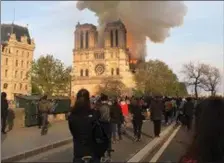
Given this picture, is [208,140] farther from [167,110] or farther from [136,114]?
[167,110]

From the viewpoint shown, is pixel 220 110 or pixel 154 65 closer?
pixel 220 110

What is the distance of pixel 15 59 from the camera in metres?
111

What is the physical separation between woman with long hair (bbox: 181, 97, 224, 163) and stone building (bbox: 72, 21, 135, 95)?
441ft

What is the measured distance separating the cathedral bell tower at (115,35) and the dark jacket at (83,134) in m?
131

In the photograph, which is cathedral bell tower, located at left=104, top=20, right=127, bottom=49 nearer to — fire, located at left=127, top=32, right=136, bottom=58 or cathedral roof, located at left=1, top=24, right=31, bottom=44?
fire, located at left=127, top=32, right=136, bottom=58

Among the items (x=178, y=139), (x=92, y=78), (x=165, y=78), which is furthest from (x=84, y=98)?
(x=92, y=78)

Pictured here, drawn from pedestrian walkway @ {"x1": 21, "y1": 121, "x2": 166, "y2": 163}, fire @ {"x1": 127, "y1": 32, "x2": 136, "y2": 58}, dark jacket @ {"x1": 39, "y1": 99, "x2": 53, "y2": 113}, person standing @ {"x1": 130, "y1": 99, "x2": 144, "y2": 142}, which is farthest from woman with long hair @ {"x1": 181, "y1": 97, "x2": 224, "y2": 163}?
fire @ {"x1": 127, "y1": 32, "x2": 136, "y2": 58}

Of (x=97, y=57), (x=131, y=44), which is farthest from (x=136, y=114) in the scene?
(x=131, y=44)

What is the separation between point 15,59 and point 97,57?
1451 inches

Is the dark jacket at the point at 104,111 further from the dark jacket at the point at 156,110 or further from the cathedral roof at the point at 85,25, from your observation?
the cathedral roof at the point at 85,25

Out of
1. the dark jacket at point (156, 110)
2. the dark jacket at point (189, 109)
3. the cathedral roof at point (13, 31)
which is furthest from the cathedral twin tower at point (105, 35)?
the dark jacket at point (156, 110)

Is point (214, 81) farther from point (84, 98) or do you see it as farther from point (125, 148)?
point (84, 98)

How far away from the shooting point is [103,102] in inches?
529

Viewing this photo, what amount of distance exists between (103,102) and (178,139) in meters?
6.98
